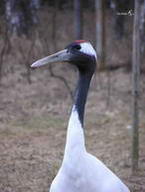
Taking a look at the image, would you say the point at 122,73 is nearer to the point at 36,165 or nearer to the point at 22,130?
the point at 22,130

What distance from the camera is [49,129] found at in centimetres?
867

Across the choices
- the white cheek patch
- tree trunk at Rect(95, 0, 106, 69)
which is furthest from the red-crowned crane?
tree trunk at Rect(95, 0, 106, 69)

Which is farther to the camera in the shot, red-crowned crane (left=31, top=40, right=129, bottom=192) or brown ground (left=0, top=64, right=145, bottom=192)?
brown ground (left=0, top=64, right=145, bottom=192)

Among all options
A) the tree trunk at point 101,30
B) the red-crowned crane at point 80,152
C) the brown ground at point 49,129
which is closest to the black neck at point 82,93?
the red-crowned crane at point 80,152

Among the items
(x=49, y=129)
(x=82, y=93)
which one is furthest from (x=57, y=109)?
(x=82, y=93)

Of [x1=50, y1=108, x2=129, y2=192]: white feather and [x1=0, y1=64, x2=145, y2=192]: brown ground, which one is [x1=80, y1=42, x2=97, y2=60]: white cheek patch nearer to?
[x1=50, y1=108, x2=129, y2=192]: white feather

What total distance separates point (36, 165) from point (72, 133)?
2.61 m

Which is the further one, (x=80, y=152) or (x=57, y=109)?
(x=57, y=109)

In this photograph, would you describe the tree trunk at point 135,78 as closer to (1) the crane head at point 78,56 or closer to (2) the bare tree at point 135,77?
(2) the bare tree at point 135,77

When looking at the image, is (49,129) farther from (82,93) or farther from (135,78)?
(82,93)

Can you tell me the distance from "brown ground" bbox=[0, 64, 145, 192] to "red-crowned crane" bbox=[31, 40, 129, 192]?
168 cm

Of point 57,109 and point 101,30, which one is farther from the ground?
point 101,30

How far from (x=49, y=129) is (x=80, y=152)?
4.24 m

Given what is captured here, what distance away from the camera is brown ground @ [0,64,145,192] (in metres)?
6.58
